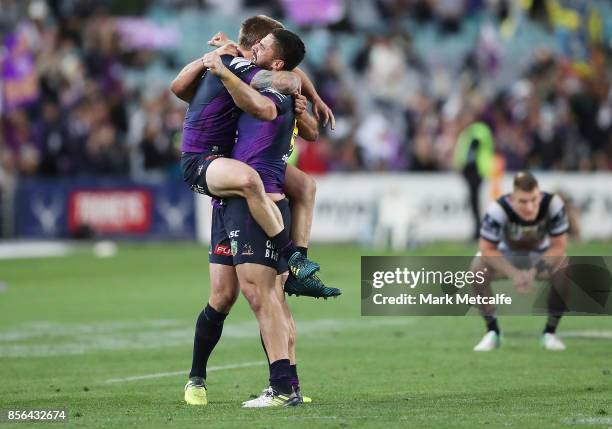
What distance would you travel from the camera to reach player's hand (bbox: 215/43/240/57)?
29.0ft

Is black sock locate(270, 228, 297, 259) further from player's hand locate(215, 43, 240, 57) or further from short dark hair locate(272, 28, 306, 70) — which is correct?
player's hand locate(215, 43, 240, 57)

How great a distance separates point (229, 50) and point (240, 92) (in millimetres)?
429

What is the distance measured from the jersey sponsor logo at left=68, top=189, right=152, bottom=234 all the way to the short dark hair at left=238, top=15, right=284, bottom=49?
66.1ft

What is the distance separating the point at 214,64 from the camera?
8609 mm

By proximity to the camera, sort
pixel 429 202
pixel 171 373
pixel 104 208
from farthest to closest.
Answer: pixel 429 202, pixel 104 208, pixel 171 373

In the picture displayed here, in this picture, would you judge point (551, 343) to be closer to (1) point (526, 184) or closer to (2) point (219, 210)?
(1) point (526, 184)

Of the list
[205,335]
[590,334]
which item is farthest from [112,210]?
[205,335]

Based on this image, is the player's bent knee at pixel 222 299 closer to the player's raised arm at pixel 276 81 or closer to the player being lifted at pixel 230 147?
the player being lifted at pixel 230 147

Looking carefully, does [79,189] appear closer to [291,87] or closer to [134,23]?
[134,23]

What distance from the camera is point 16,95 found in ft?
98.0

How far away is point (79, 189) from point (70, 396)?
1956cm

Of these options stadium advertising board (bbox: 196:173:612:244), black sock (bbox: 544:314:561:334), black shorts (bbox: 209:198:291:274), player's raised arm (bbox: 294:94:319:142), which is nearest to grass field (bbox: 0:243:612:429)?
black sock (bbox: 544:314:561:334)

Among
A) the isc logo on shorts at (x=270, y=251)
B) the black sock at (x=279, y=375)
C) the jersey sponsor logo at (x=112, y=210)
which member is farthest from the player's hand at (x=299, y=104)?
the jersey sponsor logo at (x=112, y=210)

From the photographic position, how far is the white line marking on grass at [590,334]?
13754 millimetres
